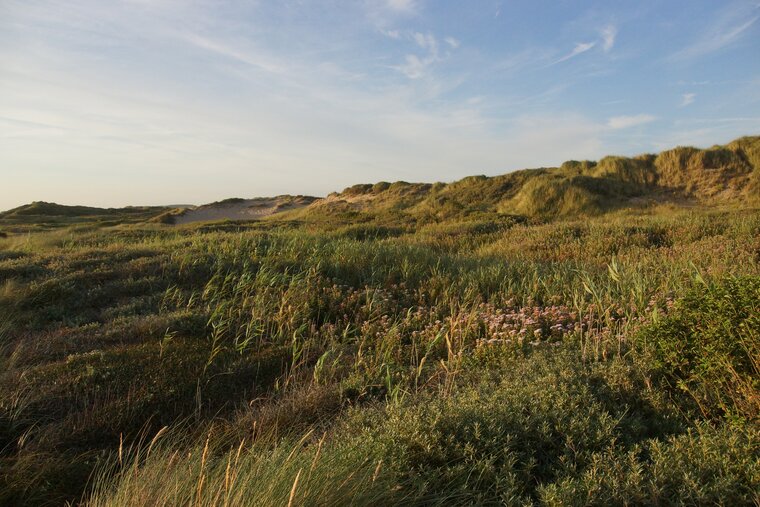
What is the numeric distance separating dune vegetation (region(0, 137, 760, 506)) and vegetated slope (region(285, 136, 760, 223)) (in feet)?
34.3

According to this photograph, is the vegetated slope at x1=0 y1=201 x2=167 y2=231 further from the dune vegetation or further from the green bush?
the green bush

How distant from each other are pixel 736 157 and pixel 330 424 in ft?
78.5

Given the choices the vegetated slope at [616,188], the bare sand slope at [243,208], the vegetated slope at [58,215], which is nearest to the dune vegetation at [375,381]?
the vegetated slope at [616,188]

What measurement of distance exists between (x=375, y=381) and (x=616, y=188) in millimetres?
19804

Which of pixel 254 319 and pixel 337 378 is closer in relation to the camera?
pixel 337 378

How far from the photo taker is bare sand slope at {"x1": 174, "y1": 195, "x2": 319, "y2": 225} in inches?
1352

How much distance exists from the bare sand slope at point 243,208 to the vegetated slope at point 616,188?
15148mm

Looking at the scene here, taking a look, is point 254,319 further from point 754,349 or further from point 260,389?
point 754,349

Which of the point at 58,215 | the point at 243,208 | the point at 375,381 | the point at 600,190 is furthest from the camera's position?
the point at 243,208

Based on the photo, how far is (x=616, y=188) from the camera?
20.7 metres

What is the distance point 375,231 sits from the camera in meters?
15.9

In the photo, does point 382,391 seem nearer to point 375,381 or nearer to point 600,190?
point 375,381

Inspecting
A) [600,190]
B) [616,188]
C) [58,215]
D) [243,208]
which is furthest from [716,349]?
[58,215]

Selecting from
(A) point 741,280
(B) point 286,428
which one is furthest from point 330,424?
(A) point 741,280
